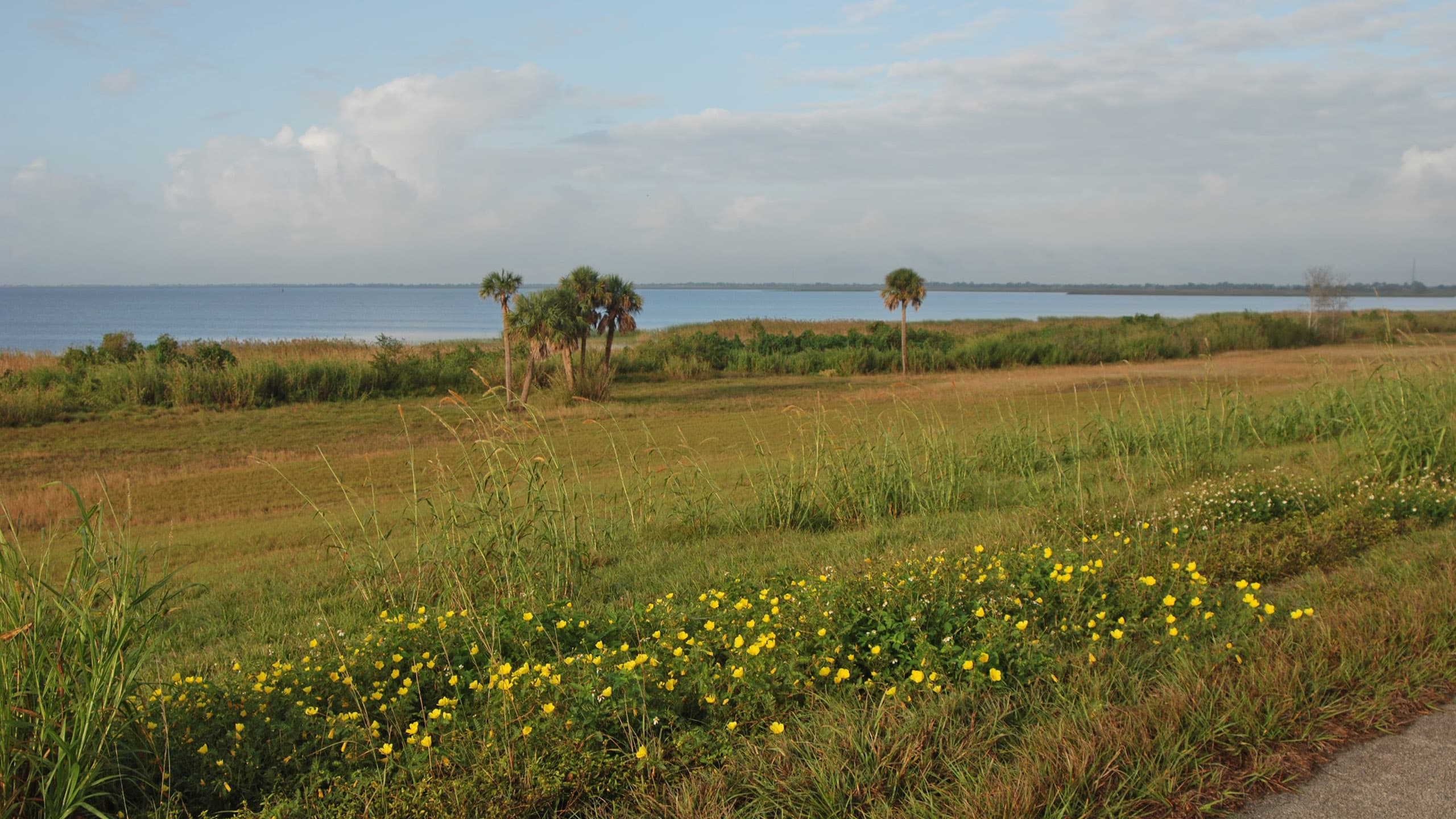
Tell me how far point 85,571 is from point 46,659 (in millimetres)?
333

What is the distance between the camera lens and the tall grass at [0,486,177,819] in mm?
2953

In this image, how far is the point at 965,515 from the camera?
26.1ft

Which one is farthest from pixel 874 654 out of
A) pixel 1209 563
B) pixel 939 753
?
pixel 1209 563

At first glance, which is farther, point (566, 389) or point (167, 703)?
point (566, 389)

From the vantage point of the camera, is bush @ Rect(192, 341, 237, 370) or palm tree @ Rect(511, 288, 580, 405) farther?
bush @ Rect(192, 341, 237, 370)

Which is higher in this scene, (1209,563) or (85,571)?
(85,571)

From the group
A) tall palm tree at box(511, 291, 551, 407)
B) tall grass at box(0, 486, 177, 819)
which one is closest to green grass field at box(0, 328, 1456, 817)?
tall grass at box(0, 486, 177, 819)

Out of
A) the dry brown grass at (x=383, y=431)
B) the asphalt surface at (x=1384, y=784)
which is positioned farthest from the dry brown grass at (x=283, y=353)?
the asphalt surface at (x=1384, y=784)

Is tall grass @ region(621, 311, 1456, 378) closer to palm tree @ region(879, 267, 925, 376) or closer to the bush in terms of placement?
palm tree @ region(879, 267, 925, 376)

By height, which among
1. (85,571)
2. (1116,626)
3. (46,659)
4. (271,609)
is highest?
(85,571)

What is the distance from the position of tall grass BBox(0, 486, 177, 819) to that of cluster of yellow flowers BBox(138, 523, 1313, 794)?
0.19 metres

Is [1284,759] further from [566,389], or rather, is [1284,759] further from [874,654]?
[566,389]

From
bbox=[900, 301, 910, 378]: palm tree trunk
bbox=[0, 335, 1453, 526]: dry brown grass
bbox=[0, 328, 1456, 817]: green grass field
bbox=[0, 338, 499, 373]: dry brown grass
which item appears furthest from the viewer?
bbox=[900, 301, 910, 378]: palm tree trunk

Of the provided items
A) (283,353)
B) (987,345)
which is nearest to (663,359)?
(987,345)
